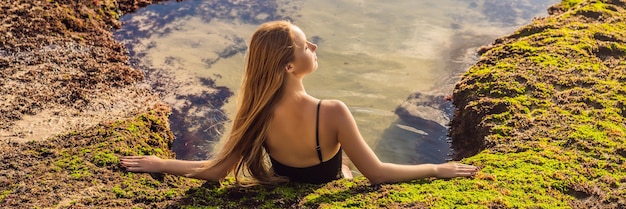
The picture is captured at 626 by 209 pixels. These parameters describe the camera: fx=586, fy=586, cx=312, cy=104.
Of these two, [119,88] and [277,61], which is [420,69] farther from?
[277,61]

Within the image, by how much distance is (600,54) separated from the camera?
10656 millimetres

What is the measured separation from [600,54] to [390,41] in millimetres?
4561

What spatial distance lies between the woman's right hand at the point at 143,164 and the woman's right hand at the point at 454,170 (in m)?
3.37

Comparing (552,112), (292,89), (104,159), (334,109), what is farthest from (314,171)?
(552,112)

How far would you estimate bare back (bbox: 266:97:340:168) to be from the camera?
20.2 ft

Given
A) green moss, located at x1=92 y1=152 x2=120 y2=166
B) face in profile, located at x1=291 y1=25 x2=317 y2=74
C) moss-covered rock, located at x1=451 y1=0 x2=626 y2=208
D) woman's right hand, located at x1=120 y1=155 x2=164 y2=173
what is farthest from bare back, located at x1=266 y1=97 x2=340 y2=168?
green moss, located at x1=92 y1=152 x2=120 y2=166

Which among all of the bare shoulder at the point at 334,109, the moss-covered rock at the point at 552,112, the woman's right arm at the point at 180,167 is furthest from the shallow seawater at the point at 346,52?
the bare shoulder at the point at 334,109

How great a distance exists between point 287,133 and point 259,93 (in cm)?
60

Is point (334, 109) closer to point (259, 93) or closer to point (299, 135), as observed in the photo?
point (299, 135)

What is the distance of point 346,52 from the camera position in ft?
43.2

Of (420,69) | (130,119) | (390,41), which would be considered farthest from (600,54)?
(130,119)

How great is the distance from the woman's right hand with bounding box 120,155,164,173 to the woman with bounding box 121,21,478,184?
1 centimetres

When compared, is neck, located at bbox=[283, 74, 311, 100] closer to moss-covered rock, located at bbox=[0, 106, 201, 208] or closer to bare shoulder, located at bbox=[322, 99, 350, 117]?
bare shoulder, located at bbox=[322, 99, 350, 117]

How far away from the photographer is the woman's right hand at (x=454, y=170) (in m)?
6.86
